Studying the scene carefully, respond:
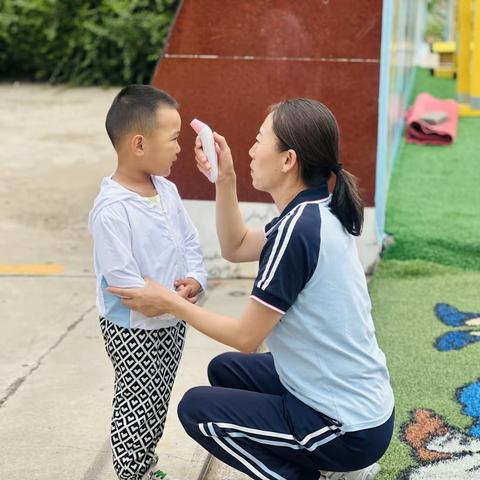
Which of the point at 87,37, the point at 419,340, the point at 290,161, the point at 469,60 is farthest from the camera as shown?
the point at 87,37

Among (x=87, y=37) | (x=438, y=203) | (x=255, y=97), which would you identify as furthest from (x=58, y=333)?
(x=87, y=37)

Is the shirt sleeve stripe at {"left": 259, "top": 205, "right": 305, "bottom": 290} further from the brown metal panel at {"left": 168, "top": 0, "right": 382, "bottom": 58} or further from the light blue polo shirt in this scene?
the brown metal panel at {"left": 168, "top": 0, "right": 382, "bottom": 58}

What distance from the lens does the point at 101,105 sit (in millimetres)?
12047

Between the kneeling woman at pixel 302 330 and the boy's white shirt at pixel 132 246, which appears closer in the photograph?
the kneeling woman at pixel 302 330

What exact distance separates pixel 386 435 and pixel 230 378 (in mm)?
537

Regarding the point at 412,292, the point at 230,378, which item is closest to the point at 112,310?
the point at 230,378

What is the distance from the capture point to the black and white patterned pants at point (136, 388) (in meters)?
2.92

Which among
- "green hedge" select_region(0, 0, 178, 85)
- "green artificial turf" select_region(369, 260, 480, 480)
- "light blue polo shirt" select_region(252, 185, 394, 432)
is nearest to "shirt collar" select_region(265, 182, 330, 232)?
"light blue polo shirt" select_region(252, 185, 394, 432)

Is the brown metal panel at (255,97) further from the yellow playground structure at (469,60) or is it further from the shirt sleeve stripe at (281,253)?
the yellow playground structure at (469,60)

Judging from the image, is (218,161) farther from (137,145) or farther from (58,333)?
(58,333)

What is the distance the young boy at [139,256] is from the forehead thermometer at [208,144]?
0.26 ft

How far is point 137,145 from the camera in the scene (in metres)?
2.88

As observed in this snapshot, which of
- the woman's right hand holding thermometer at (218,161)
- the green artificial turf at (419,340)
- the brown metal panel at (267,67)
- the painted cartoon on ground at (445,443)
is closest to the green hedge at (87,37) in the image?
the brown metal panel at (267,67)

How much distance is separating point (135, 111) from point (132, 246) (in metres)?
0.40
